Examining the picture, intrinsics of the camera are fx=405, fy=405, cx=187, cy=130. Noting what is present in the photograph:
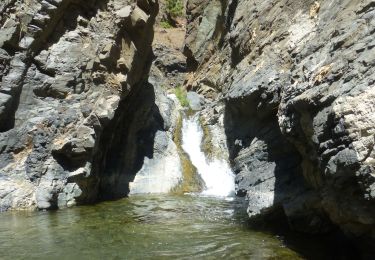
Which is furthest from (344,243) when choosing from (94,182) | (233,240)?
(94,182)

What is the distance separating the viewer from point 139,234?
10547mm

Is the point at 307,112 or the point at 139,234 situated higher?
the point at 307,112

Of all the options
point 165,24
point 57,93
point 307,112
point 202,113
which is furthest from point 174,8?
point 307,112

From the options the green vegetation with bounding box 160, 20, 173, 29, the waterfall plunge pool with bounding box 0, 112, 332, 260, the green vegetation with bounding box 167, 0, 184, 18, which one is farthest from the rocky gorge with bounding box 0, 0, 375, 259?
the green vegetation with bounding box 167, 0, 184, 18

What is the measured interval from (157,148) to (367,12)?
15.7 m

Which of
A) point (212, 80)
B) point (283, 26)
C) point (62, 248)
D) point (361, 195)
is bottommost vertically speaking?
point (62, 248)

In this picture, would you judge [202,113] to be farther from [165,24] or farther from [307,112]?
[165,24]

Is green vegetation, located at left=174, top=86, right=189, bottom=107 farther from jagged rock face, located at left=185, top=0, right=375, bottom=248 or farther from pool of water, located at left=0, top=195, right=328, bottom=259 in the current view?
pool of water, located at left=0, top=195, right=328, bottom=259

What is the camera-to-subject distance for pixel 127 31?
18938 millimetres

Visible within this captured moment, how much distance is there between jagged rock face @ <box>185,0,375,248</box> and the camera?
6.05m

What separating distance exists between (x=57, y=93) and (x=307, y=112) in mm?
11612

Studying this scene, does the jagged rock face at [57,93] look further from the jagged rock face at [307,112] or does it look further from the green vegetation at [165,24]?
the green vegetation at [165,24]

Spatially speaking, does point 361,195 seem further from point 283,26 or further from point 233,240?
point 283,26

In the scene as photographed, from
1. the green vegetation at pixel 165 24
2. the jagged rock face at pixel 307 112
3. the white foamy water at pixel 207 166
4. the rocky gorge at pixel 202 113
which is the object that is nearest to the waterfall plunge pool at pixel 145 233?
the rocky gorge at pixel 202 113
